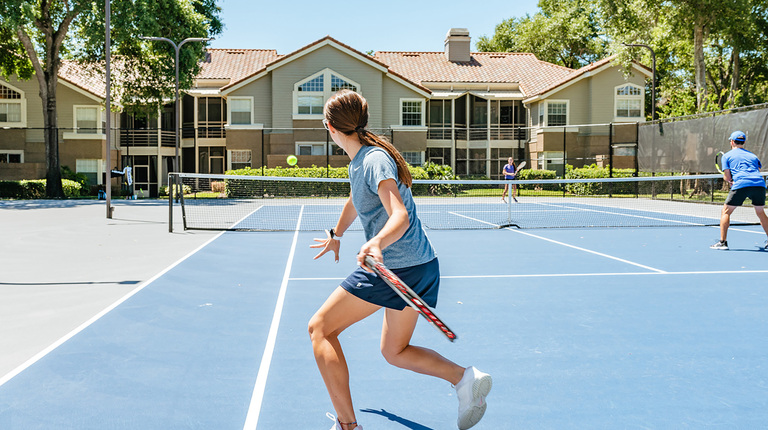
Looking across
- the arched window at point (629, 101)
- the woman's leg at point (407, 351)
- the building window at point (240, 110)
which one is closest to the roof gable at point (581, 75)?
the arched window at point (629, 101)

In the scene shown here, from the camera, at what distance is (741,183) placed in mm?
11773

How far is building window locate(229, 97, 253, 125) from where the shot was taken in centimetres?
4156

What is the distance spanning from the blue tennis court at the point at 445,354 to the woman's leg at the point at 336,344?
579 mm

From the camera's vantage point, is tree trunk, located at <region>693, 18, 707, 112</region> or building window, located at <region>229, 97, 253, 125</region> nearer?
tree trunk, located at <region>693, 18, 707, 112</region>

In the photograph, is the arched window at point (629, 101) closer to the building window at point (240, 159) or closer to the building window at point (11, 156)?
the building window at point (240, 159)

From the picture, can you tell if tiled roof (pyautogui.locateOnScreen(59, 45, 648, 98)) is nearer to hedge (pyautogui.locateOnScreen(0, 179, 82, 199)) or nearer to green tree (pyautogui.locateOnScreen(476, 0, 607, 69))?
green tree (pyautogui.locateOnScreen(476, 0, 607, 69))

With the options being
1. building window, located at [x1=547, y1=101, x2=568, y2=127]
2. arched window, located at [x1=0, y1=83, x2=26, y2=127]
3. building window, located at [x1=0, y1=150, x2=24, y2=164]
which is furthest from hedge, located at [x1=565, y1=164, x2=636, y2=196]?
arched window, located at [x1=0, y1=83, x2=26, y2=127]

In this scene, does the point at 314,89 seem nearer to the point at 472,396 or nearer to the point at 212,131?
the point at 212,131

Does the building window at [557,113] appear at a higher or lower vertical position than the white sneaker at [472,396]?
higher

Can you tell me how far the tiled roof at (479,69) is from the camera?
4734 cm

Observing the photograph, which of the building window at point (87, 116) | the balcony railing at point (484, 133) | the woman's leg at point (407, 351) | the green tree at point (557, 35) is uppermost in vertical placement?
the green tree at point (557, 35)

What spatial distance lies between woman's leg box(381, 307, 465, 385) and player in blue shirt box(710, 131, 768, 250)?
9.66 meters

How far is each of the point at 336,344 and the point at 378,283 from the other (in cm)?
38

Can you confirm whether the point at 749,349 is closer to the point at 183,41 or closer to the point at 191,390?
the point at 191,390
